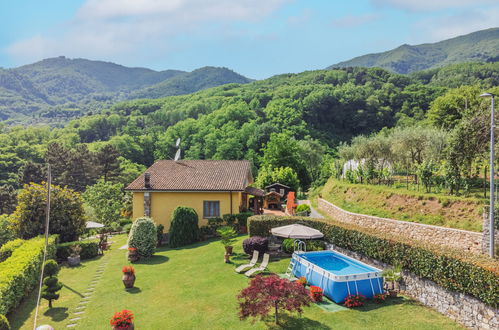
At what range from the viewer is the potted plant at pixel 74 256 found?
2103 centimetres

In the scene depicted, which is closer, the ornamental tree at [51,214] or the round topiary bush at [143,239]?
the round topiary bush at [143,239]

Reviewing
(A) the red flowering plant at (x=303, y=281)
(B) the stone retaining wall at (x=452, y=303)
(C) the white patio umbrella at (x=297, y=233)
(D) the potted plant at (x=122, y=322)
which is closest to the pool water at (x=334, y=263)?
(C) the white patio umbrella at (x=297, y=233)

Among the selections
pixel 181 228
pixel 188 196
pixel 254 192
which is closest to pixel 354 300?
pixel 181 228

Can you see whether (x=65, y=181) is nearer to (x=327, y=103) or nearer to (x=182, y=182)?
(x=182, y=182)

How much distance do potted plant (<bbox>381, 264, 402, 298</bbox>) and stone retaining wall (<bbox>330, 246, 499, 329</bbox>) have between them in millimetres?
239

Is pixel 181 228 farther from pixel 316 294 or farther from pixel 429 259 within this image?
pixel 429 259

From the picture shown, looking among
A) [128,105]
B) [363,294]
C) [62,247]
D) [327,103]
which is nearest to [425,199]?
[363,294]

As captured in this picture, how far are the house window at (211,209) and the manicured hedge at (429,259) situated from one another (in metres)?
10.00

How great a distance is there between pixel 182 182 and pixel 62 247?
9.77m

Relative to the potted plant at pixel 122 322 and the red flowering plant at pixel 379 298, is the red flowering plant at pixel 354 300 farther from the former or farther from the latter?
the potted plant at pixel 122 322

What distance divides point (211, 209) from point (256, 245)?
29.0 ft

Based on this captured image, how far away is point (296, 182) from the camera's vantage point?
47.3 m

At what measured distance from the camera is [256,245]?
18.9 meters

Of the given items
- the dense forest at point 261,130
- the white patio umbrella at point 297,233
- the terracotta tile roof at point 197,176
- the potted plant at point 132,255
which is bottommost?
the potted plant at point 132,255
